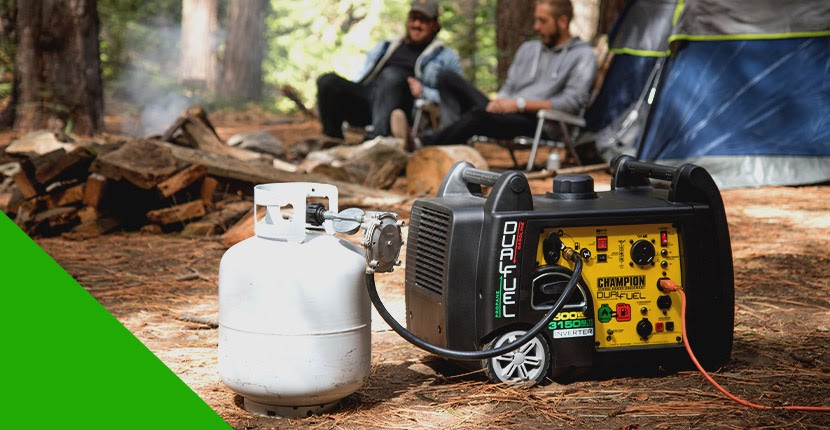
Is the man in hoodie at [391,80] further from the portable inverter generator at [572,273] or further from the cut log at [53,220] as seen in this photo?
the portable inverter generator at [572,273]

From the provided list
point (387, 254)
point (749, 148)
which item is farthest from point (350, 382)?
point (749, 148)

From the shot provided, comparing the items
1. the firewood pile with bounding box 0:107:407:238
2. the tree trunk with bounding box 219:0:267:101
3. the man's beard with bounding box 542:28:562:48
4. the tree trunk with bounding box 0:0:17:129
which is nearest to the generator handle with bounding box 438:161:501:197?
the firewood pile with bounding box 0:107:407:238

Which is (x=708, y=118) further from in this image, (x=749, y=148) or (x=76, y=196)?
(x=76, y=196)

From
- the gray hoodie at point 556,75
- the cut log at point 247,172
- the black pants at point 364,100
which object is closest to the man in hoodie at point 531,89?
the gray hoodie at point 556,75

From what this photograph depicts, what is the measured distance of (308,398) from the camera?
265 cm

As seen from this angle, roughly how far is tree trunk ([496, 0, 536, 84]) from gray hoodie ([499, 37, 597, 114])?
2.69 meters

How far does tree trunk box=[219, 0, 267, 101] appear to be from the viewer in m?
18.5

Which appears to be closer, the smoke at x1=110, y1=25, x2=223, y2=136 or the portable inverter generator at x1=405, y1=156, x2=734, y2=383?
the portable inverter generator at x1=405, y1=156, x2=734, y2=383

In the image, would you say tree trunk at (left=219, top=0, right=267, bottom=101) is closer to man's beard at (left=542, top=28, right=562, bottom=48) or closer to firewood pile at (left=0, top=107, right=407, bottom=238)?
man's beard at (left=542, top=28, right=562, bottom=48)

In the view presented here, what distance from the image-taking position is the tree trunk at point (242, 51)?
18484mm

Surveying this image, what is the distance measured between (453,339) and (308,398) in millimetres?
507

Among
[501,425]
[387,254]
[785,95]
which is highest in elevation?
[785,95]

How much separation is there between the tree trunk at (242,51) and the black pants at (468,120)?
34.5ft

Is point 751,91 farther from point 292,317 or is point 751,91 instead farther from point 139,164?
point 292,317
